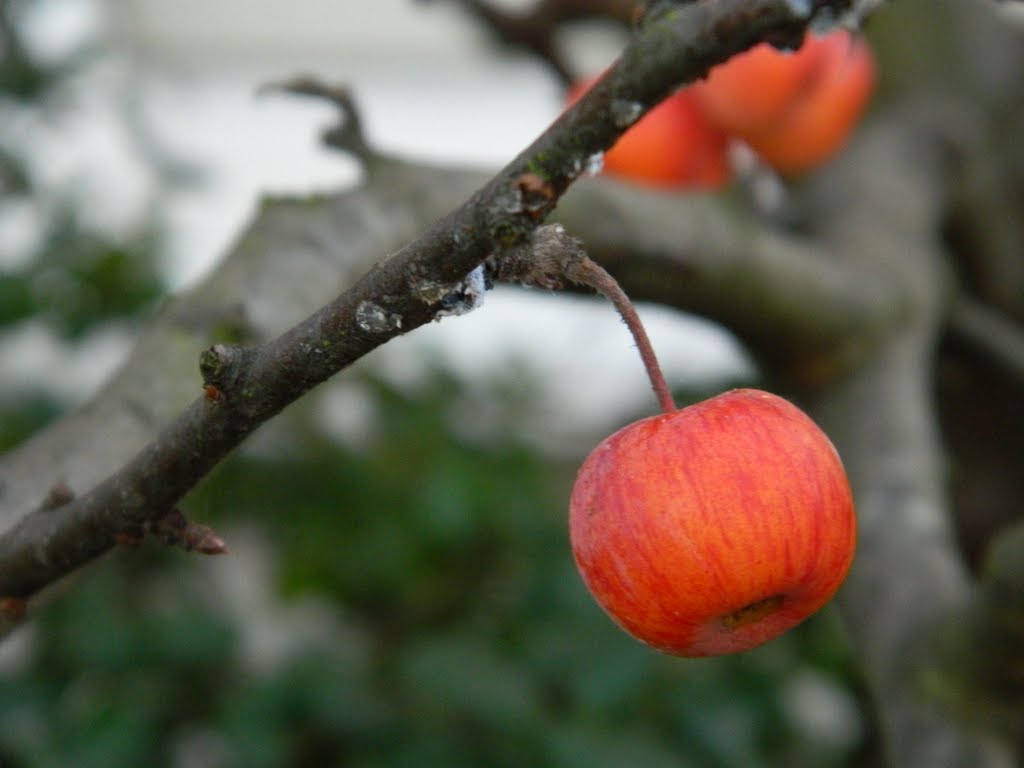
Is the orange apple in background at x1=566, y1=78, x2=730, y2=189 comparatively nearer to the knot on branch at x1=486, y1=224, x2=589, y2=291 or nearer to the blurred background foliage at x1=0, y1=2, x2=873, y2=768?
the blurred background foliage at x1=0, y1=2, x2=873, y2=768


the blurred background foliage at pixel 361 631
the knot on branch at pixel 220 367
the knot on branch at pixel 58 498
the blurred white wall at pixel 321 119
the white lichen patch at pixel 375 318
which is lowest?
the blurred white wall at pixel 321 119

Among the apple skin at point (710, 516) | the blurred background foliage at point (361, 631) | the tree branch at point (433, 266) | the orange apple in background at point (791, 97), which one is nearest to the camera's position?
the tree branch at point (433, 266)

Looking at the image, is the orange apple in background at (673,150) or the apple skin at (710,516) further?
the orange apple in background at (673,150)

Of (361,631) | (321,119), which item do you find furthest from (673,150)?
(321,119)

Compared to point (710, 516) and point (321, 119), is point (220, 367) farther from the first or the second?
point (321, 119)

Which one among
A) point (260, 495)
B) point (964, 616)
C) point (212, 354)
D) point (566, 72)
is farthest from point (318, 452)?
point (212, 354)

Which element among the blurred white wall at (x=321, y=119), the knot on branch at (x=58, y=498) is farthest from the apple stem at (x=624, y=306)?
the blurred white wall at (x=321, y=119)

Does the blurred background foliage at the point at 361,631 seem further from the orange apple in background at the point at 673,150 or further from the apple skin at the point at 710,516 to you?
the apple skin at the point at 710,516
